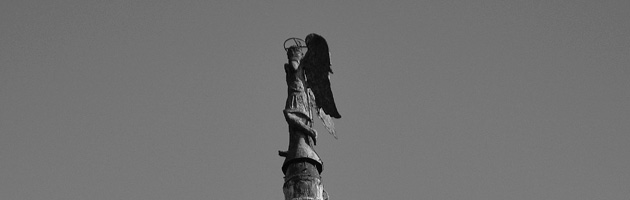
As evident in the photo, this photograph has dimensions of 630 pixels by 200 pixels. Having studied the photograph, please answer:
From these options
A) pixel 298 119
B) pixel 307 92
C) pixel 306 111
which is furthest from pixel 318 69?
pixel 298 119

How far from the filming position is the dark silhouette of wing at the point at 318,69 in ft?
28.2

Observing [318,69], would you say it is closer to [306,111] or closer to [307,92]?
[307,92]

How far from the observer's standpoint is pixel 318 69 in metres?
8.70

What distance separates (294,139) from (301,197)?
899 millimetres

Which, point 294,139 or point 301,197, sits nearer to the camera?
point 301,197

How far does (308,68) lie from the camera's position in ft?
28.5

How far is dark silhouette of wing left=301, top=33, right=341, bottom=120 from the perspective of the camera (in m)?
8.59

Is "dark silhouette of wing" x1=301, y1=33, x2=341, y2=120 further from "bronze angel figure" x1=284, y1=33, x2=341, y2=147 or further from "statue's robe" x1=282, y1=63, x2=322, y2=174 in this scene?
"statue's robe" x1=282, y1=63, x2=322, y2=174

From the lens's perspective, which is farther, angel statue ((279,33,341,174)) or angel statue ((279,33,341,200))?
angel statue ((279,33,341,174))

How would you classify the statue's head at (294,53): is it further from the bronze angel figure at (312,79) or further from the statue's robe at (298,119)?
the statue's robe at (298,119)

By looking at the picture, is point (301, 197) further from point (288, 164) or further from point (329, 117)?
point (329, 117)

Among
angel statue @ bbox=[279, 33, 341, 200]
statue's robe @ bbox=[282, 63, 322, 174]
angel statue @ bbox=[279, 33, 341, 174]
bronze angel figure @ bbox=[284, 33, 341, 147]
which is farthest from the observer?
bronze angel figure @ bbox=[284, 33, 341, 147]

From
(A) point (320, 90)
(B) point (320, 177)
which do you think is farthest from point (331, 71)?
(B) point (320, 177)

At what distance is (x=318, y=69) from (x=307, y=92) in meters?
0.30
